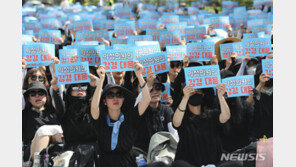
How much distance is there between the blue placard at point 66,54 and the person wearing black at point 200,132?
9.89 feet

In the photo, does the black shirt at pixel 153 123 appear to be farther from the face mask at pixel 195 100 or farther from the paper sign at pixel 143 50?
the paper sign at pixel 143 50

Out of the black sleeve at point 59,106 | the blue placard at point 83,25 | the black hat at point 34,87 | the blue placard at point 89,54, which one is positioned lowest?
the black sleeve at point 59,106

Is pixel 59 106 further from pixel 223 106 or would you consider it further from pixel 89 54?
pixel 223 106

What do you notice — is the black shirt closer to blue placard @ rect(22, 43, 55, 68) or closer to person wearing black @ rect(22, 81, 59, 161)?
person wearing black @ rect(22, 81, 59, 161)

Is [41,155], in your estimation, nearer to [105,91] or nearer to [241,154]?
[105,91]

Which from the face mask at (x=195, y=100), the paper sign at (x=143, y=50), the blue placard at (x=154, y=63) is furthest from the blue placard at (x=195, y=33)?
the face mask at (x=195, y=100)

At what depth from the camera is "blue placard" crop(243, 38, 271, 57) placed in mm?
8258

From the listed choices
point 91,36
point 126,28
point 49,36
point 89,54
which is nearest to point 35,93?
point 89,54

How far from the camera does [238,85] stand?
246 inches

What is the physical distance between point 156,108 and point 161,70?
0.76 meters

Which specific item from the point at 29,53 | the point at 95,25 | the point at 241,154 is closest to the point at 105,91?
the point at 241,154

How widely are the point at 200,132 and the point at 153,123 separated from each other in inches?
33.1

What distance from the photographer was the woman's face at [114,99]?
5.67 metres

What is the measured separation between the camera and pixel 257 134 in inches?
257
